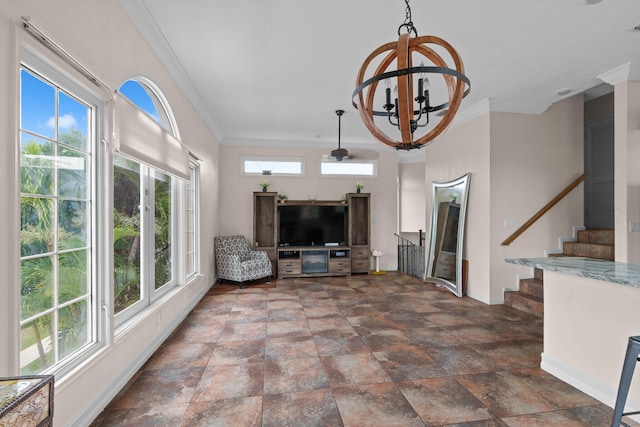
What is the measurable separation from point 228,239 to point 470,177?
4.55 m

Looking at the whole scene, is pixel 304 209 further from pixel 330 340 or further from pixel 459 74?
pixel 459 74

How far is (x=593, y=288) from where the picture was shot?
2229 mm

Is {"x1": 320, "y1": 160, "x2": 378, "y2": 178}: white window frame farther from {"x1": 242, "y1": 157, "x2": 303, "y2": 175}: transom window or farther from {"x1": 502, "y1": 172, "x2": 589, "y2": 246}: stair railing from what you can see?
{"x1": 502, "y1": 172, "x2": 589, "y2": 246}: stair railing

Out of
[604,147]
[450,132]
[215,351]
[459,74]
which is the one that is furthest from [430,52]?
[604,147]

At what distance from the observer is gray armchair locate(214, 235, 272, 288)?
5.56m

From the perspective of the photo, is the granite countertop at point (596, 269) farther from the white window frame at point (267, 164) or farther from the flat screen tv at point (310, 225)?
the white window frame at point (267, 164)

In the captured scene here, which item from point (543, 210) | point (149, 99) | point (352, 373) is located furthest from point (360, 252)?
point (149, 99)

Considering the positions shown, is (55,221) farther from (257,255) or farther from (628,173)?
(628,173)

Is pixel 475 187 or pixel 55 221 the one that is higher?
pixel 475 187

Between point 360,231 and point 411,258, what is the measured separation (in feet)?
4.25

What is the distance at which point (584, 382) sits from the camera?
2.29m

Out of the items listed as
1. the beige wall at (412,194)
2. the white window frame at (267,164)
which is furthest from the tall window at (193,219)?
the beige wall at (412,194)

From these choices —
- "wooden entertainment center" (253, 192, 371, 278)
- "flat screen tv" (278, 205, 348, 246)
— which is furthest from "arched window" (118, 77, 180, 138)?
"flat screen tv" (278, 205, 348, 246)

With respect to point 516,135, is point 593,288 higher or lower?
lower
